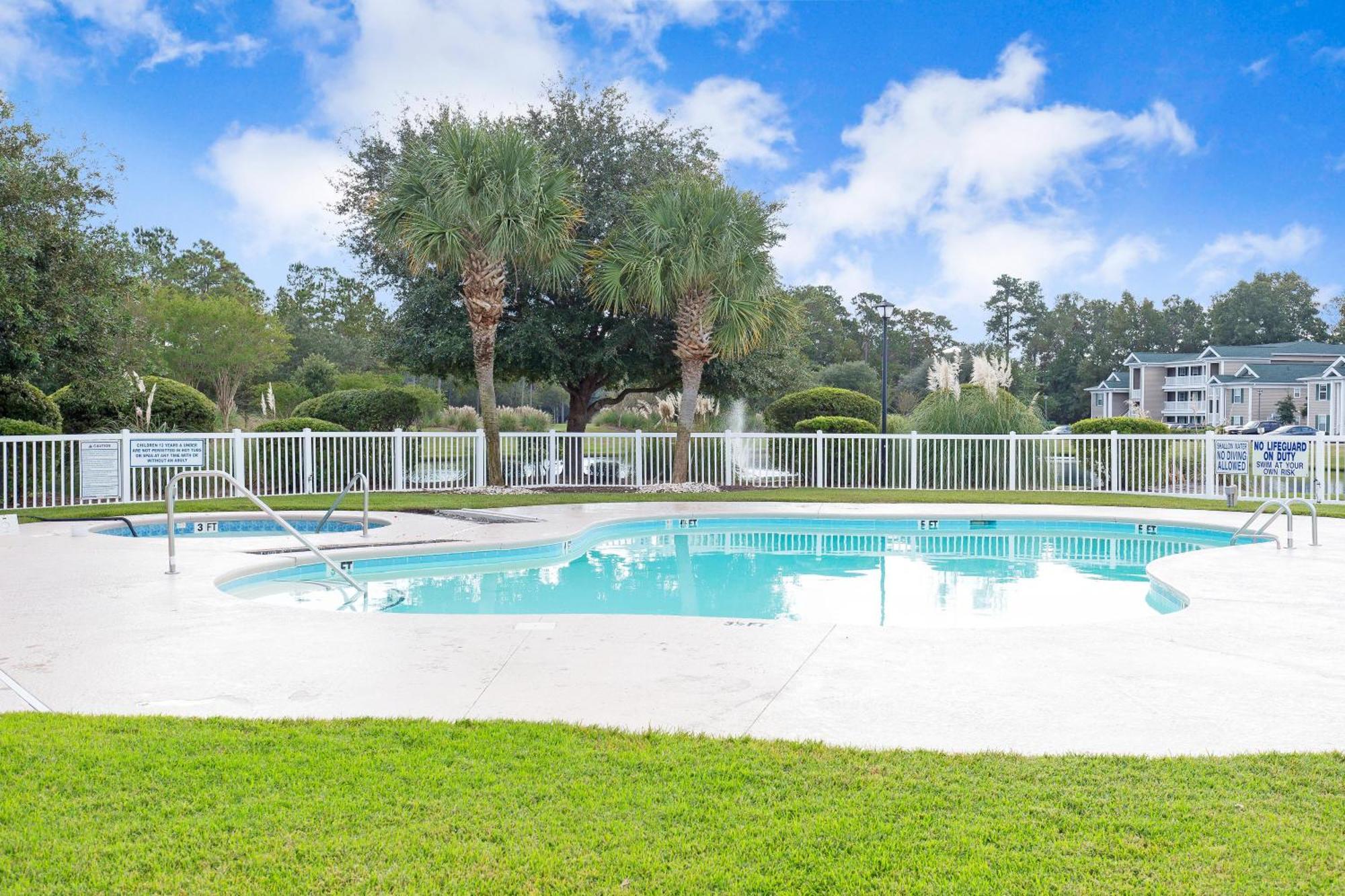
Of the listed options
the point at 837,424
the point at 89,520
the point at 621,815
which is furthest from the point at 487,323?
the point at 621,815

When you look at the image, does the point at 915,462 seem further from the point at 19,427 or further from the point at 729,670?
the point at 19,427

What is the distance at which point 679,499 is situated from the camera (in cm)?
1569

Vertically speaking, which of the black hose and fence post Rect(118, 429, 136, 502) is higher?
fence post Rect(118, 429, 136, 502)

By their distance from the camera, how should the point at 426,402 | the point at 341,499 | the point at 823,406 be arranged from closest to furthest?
the point at 341,499, the point at 823,406, the point at 426,402

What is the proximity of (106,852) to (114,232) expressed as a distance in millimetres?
15637

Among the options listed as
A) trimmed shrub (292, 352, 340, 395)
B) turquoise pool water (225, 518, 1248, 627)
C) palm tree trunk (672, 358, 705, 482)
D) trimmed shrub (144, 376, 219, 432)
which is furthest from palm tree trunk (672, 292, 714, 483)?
trimmed shrub (292, 352, 340, 395)

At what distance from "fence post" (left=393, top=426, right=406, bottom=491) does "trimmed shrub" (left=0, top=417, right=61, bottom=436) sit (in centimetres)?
513

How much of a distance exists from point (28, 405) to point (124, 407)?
1.50 metres

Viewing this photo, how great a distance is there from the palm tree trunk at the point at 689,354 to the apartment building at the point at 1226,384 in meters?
37.5

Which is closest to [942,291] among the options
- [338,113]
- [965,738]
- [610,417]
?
[610,417]

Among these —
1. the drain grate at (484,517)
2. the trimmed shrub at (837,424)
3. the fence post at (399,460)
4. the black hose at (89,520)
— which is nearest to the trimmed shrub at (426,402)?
the fence post at (399,460)

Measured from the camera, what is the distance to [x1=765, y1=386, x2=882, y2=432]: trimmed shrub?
21.4m

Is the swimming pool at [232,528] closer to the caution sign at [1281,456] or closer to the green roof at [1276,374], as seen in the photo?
the caution sign at [1281,456]

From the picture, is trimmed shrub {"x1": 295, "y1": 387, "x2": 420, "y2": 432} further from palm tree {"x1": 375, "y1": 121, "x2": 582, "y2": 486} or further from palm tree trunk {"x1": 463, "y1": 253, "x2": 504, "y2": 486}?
palm tree {"x1": 375, "y1": 121, "x2": 582, "y2": 486}
